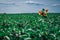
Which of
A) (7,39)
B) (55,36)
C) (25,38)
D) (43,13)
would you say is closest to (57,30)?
(55,36)

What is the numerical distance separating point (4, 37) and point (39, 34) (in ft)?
2.87

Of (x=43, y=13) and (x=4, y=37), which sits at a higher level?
(x=4, y=37)

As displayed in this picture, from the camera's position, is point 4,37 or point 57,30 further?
point 57,30

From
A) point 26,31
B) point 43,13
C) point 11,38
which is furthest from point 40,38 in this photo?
point 43,13

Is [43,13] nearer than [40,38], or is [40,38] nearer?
[40,38]

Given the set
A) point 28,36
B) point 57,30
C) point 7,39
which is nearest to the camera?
point 7,39

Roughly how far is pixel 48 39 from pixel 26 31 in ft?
1.91

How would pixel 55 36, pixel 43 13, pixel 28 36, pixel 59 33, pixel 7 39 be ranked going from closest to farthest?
pixel 7 39 → pixel 28 36 → pixel 55 36 → pixel 59 33 → pixel 43 13

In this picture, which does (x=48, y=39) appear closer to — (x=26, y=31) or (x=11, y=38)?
(x=26, y=31)

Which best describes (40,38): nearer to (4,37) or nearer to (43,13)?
(4,37)

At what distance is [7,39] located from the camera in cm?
384

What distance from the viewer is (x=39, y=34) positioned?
423 cm

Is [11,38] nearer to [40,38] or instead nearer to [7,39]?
[7,39]

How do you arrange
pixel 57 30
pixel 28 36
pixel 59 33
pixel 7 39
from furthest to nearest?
pixel 57 30
pixel 59 33
pixel 28 36
pixel 7 39
